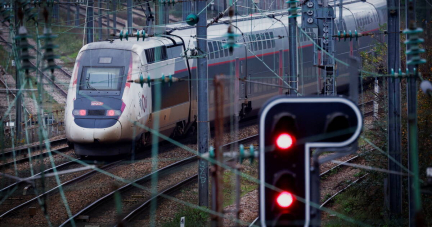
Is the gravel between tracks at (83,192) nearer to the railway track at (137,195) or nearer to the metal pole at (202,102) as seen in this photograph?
the railway track at (137,195)

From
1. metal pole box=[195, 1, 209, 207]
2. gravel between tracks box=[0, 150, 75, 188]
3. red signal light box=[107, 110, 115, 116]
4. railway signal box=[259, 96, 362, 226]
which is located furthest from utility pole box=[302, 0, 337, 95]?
railway signal box=[259, 96, 362, 226]

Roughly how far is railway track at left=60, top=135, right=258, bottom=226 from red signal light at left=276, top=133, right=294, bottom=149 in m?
6.69

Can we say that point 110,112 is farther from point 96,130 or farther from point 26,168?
point 26,168

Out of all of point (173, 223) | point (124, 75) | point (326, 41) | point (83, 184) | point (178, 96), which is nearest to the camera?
point (173, 223)

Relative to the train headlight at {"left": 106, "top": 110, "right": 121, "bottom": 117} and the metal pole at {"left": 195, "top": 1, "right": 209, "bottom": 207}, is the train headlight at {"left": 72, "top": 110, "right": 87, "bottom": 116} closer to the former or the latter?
the train headlight at {"left": 106, "top": 110, "right": 121, "bottom": 117}

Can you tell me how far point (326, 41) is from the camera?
45.9 feet

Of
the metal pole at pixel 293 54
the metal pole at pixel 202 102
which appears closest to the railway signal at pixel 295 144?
the metal pole at pixel 202 102

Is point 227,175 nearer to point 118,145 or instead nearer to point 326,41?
point 118,145

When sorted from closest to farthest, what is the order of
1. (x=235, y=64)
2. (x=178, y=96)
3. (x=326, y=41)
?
(x=326, y=41) < (x=178, y=96) < (x=235, y=64)

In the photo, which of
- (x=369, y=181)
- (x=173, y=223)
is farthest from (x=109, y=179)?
(x=369, y=181)

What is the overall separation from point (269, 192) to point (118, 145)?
12.5 meters

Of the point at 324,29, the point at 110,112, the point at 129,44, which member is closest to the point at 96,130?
the point at 110,112

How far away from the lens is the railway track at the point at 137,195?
44.5ft

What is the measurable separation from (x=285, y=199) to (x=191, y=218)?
7.99 metres
